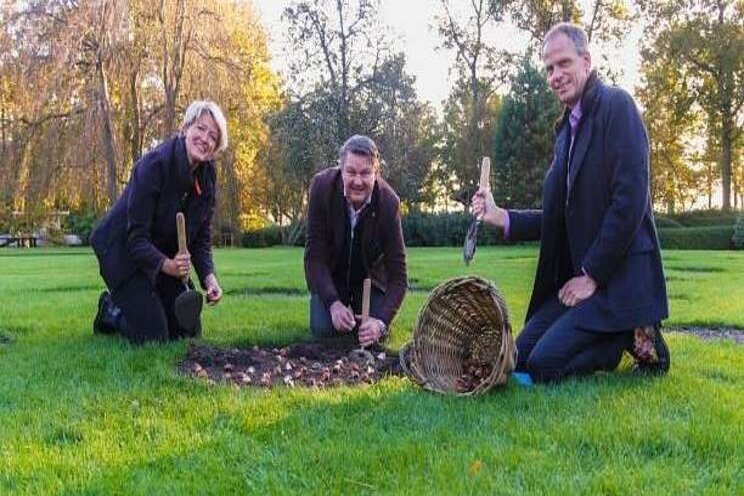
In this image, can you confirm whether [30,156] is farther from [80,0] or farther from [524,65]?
[524,65]

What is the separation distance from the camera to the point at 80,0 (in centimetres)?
1827

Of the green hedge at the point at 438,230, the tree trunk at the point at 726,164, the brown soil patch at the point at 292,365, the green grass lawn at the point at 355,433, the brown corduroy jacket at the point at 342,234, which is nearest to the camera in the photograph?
the green grass lawn at the point at 355,433

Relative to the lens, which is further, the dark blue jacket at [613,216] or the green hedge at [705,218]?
the green hedge at [705,218]

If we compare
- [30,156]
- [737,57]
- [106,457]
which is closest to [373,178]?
[106,457]

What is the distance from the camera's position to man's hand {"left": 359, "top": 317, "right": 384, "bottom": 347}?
388 centimetres

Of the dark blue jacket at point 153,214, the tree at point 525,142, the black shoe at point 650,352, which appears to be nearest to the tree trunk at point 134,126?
the tree at point 525,142

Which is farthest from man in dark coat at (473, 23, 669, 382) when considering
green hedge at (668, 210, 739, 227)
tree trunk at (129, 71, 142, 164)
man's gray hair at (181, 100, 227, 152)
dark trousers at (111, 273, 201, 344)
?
green hedge at (668, 210, 739, 227)

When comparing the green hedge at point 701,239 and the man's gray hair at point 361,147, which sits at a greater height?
the man's gray hair at point 361,147

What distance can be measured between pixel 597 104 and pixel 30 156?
18930mm

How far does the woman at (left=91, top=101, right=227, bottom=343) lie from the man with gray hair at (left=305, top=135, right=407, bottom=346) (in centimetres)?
60

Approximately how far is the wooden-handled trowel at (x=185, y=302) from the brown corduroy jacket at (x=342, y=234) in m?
0.64

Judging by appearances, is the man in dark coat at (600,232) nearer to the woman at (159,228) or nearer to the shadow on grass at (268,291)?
the woman at (159,228)

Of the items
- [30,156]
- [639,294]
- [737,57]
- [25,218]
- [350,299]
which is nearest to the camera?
[639,294]

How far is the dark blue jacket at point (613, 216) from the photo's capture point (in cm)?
321
